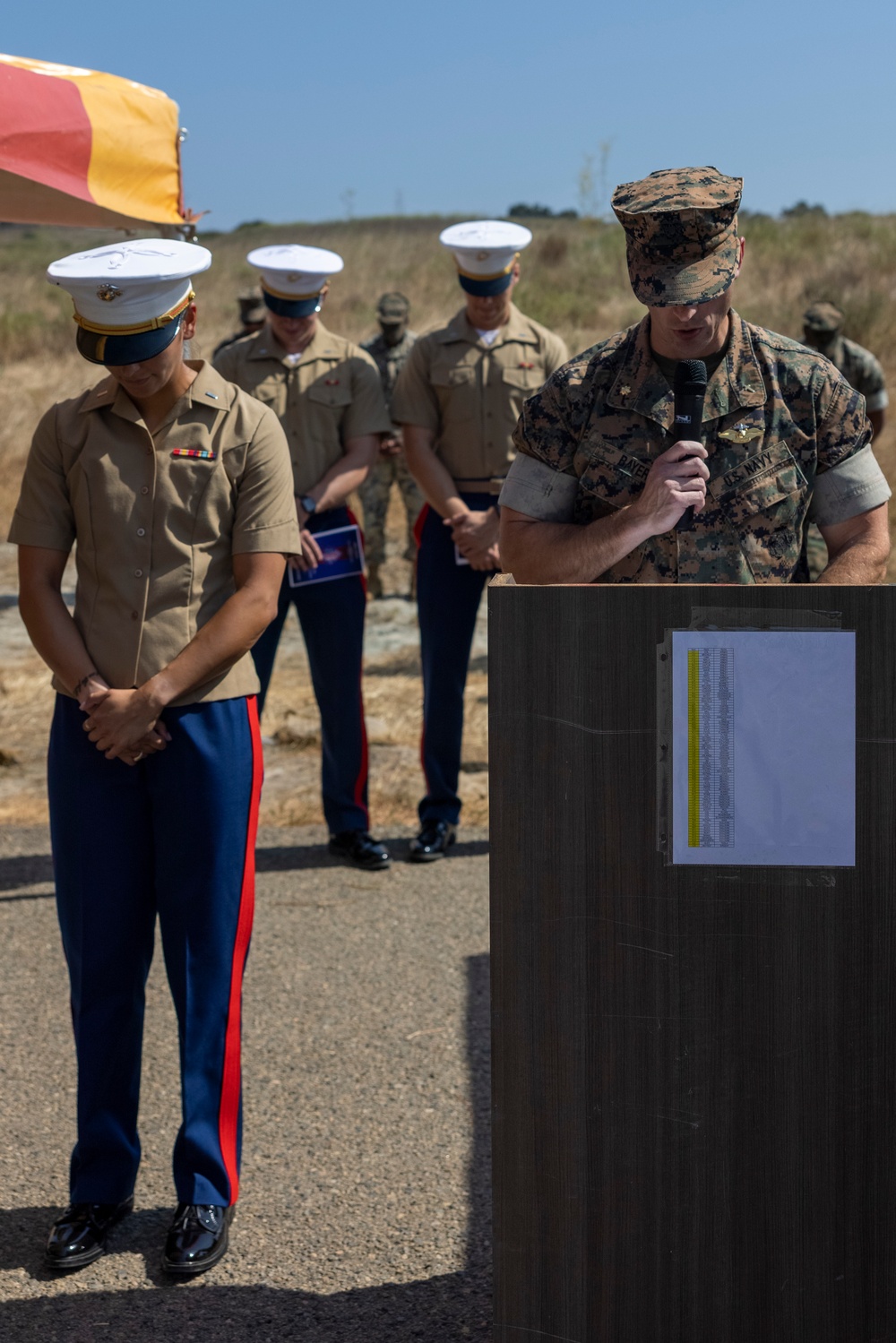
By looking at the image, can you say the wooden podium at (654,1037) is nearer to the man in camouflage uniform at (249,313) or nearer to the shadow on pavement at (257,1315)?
the shadow on pavement at (257,1315)

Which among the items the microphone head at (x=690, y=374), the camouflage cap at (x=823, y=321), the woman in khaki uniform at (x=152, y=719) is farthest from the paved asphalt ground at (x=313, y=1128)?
the camouflage cap at (x=823, y=321)

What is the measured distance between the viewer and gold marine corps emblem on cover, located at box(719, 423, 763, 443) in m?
2.63

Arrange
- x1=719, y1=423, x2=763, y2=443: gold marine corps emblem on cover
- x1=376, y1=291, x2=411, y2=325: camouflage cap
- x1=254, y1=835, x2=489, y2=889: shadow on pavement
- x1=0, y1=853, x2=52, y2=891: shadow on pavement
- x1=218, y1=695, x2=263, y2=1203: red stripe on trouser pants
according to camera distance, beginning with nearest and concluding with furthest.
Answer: x1=719, y1=423, x2=763, y2=443: gold marine corps emblem on cover → x1=218, y1=695, x2=263, y2=1203: red stripe on trouser pants → x1=0, y1=853, x2=52, y2=891: shadow on pavement → x1=254, y1=835, x2=489, y2=889: shadow on pavement → x1=376, y1=291, x2=411, y2=325: camouflage cap

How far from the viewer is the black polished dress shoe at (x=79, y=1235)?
2957 mm

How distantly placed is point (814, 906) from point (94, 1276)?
177 centimetres

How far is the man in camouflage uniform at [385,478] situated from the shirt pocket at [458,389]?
179 inches

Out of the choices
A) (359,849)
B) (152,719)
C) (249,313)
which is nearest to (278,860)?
(359,849)

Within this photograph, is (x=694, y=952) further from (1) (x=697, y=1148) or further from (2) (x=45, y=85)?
(2) (x=45, y=85)

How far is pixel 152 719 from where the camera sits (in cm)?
293

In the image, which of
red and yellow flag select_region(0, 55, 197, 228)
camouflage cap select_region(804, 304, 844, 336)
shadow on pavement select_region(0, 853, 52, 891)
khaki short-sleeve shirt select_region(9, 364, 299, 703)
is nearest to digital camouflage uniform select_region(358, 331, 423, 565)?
camouflage cap select_region(804, 304, 844, 336)

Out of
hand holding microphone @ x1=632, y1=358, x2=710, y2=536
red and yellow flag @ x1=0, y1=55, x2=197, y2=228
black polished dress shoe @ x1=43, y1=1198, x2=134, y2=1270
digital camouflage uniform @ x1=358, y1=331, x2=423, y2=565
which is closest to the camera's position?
hand holding microphone @ x1=632, y1=358, x2=710, y2=536

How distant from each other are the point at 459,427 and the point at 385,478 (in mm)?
5719

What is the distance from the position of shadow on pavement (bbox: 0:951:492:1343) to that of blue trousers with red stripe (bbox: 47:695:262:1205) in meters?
0.17

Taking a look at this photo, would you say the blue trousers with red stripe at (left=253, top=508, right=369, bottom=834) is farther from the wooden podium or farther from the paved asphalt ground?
the wooden podium
